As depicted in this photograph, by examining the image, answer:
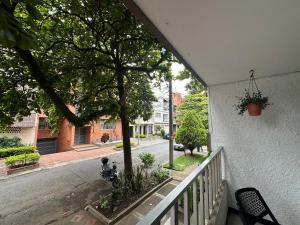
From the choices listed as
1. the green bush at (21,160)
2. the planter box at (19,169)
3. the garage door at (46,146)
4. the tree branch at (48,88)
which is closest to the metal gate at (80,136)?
the garage door at (46,146)

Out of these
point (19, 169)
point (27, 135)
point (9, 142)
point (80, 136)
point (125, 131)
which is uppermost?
point (125, 131)

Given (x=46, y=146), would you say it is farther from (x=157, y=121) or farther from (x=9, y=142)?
(x=157, y=121)

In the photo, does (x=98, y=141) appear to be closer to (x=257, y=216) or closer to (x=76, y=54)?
(x=76, y=54)

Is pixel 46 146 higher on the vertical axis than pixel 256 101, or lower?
lower

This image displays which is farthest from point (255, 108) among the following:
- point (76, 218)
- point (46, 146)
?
point (46, 146)

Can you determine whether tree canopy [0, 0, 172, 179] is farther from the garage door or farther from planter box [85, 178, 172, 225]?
the garage door

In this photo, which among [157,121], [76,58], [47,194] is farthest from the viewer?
[157,121]

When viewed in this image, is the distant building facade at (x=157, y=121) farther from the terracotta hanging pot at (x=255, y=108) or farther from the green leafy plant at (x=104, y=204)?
the terracotta hanging pot at (x=255, y=108)

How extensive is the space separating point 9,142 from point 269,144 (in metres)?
16.0

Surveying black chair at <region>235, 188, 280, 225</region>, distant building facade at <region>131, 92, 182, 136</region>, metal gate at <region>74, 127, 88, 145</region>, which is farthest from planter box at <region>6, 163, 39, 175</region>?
distant building facade at <region>131, 92, 182, 136</region>

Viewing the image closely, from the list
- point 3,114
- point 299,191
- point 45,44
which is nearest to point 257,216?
point 299,191

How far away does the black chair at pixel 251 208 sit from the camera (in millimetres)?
1933

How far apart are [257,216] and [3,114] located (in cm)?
551

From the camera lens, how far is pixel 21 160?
901 centimetres
